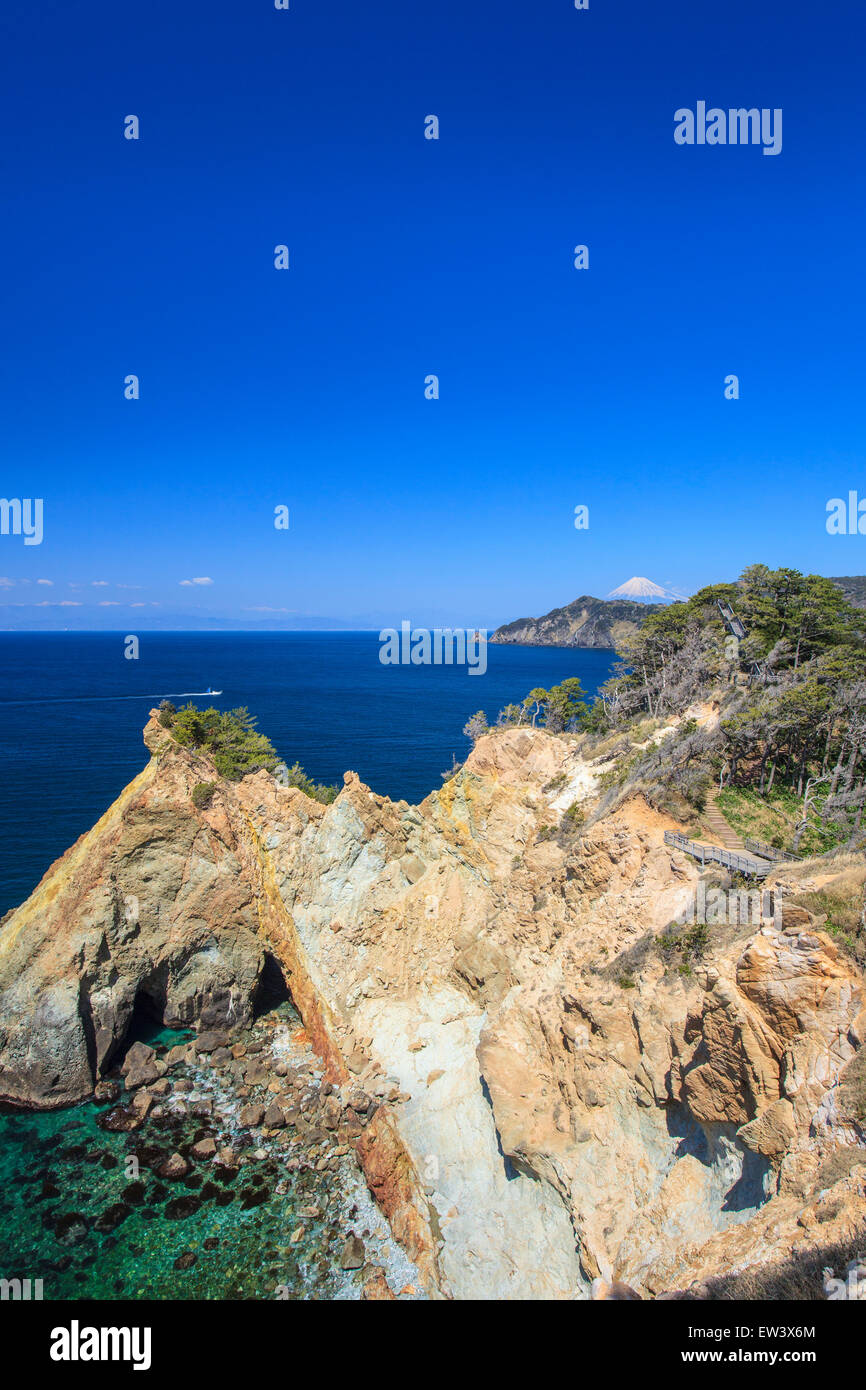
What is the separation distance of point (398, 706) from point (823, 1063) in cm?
9161

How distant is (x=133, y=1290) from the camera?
787 inches

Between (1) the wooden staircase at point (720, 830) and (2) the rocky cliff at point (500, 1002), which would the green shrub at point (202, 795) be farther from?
(1) the wooden staircase at point (720, 830)

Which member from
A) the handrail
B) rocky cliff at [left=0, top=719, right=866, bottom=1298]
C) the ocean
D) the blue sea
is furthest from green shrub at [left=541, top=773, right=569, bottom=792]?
the blue sea

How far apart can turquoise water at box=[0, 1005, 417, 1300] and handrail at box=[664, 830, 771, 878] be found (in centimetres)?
1589

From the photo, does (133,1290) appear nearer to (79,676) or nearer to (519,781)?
(519,781)

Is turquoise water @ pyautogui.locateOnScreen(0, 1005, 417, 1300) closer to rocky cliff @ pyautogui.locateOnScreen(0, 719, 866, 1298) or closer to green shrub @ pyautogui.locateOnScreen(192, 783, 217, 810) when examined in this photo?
rocky cliff @ pyautogui.locateOnScreen(0, 719, 866, 1298)

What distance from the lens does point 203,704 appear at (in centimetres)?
10375

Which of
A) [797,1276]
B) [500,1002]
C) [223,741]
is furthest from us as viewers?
[223,741]

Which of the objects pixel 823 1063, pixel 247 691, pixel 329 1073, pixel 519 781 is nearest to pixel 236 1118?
pixel 329 1073

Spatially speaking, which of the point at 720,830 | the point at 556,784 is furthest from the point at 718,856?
the point at 556,784

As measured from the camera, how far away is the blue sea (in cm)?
5097

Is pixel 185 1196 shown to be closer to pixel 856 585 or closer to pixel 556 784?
pixel 556 784

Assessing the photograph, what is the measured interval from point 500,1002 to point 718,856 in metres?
10.3
